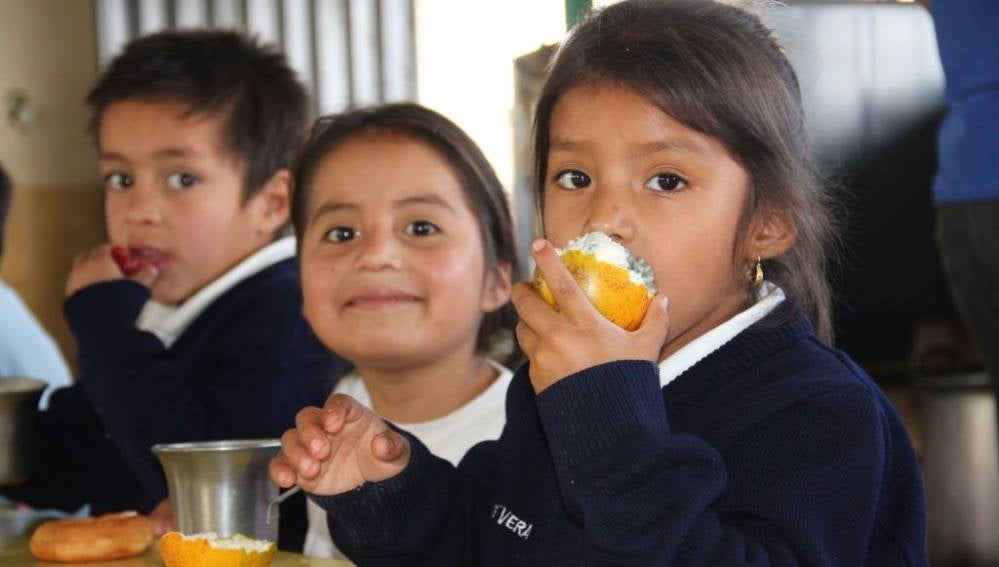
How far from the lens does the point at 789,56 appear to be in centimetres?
141

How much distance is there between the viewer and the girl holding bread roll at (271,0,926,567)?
106cm

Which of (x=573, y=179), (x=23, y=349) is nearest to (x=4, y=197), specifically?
(x=23, y=349)

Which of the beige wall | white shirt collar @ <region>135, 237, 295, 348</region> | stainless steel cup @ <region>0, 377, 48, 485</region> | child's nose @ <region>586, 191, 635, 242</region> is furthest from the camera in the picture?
the beige wall

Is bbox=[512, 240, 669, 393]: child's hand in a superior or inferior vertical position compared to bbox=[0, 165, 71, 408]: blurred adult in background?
superior

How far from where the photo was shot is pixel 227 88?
7.54 ft

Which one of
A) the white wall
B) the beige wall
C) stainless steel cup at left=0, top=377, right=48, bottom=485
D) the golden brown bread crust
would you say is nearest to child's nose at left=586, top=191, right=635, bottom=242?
the golden brown bread crust

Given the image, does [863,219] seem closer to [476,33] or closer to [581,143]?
[476,33]

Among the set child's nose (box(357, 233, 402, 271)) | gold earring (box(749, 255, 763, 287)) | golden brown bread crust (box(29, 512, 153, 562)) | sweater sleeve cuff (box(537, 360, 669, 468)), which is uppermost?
gold earring (box(749, 255, 763, 287))

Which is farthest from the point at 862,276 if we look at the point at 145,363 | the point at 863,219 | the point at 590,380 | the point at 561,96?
the point at 590,380

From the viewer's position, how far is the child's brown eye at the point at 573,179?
1.24 metres

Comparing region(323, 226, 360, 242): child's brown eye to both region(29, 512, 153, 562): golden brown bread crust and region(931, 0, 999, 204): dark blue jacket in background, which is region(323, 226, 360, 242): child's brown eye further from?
region(931, 0, 999, 204): dark blue jacket in background

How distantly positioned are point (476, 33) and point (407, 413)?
2976 millimetres

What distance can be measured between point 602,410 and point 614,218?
0.63 feet

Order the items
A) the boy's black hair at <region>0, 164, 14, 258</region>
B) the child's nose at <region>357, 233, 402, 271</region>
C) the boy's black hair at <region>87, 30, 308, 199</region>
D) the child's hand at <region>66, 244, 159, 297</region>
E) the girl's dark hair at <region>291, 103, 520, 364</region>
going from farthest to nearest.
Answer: the boy's black hair at <region>0, 164, 14, 258</region>, the boy's black hair at <region>87, 30, 308, 199</region>, the child's hand at <region>66, 244, 159, 297</region>, the girl's dark hair at <region>291, 103, 520, 364</region>, the child's nose at <region>357, 233, 402, 271</region>
